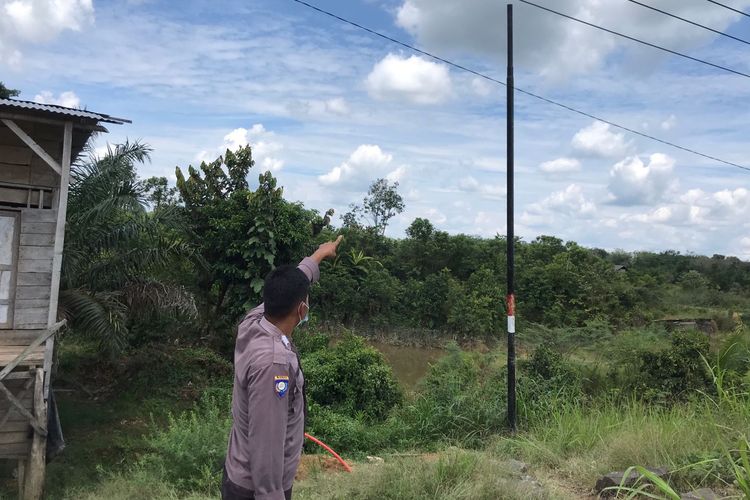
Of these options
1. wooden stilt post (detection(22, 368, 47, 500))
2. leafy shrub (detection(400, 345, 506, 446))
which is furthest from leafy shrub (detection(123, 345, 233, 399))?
leafy shrub (detection(400, 345, 506, 446))

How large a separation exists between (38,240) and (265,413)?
23.7 feet

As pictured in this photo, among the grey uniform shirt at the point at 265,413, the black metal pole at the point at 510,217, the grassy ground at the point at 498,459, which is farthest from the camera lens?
the black metal pole at the point at 510,217

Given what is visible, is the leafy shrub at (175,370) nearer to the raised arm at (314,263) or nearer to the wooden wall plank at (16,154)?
the wooden wall plank at (16,154)

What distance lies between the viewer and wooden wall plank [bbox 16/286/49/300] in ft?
25.9

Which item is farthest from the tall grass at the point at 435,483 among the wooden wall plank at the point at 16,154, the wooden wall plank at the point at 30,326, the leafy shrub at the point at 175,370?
the leafy shrub at the point at 175,370

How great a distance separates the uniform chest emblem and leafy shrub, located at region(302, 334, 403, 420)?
329 inches

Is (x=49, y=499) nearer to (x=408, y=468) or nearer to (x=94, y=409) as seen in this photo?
(x=94, y=409)

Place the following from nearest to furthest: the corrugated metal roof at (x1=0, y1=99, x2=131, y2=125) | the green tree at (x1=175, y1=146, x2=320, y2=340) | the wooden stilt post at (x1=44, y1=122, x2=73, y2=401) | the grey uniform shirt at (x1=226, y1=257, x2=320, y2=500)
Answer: the grey uniform shirt at (x1=226, y1=257, x2=320, y2=500), the corrugated metal roof at (x1=0, y1=99, x2=131, y2=125), the wooden stilt post at (x1=44, y1=122, x2=73, y2=401), the green tree at (x1=175, y1=146, x2=320, y2=340)

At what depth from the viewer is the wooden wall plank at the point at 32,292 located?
25.9 ft

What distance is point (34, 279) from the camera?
7.99 m

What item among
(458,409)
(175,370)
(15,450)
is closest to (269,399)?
(458,409)

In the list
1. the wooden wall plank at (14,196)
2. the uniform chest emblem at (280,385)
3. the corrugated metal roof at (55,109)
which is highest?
the corrugated metal roof at (55,109)

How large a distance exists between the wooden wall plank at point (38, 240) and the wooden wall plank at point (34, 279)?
1.29ft

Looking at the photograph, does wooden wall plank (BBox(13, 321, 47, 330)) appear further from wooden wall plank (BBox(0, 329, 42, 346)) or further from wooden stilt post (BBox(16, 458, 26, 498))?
wooden stilt post (BBox(16, 458, 26, 498))
